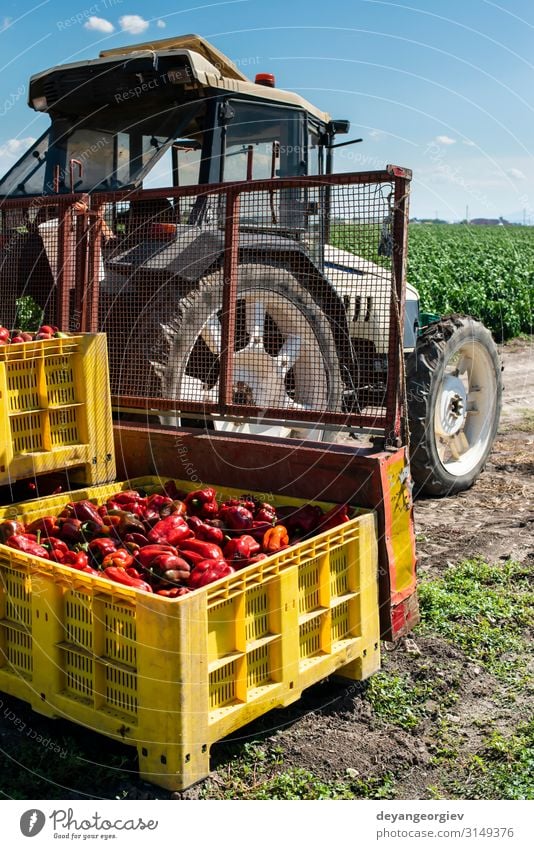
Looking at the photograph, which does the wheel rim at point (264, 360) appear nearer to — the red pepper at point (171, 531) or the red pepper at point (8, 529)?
the red pepper at point (171, 531)

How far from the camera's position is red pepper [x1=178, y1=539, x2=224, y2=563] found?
12.9 feet

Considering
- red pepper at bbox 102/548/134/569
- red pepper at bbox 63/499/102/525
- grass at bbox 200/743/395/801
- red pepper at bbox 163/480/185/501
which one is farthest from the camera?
red pepper at bbox 163/480/185/501

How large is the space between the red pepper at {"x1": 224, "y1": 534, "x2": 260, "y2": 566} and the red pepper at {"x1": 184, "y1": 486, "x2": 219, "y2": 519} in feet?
1.32

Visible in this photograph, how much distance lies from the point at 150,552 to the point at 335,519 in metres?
0.85

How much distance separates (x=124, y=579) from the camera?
11.8 ft

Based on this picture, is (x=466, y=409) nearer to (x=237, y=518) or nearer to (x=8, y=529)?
(x=237, y=518)

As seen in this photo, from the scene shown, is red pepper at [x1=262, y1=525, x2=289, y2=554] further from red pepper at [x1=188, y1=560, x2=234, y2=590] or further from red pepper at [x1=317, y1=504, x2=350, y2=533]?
red pepper at [x1=188, y1=560, x2=234, y2=590]

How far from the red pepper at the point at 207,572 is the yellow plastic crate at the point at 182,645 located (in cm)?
20

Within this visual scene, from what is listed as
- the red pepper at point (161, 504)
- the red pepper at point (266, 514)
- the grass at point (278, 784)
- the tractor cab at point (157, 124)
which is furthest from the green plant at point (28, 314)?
the grass at point (278, 784)

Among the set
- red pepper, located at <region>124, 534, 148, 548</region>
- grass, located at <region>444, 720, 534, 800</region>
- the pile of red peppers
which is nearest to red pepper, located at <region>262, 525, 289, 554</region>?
the pile of red peppers

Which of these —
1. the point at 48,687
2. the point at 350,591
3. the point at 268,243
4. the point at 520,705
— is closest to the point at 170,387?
the point at 268,243

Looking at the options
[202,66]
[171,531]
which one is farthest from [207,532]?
[202,66]

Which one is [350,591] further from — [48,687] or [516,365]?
[516,365]

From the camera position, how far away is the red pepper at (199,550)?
3.95 metres
